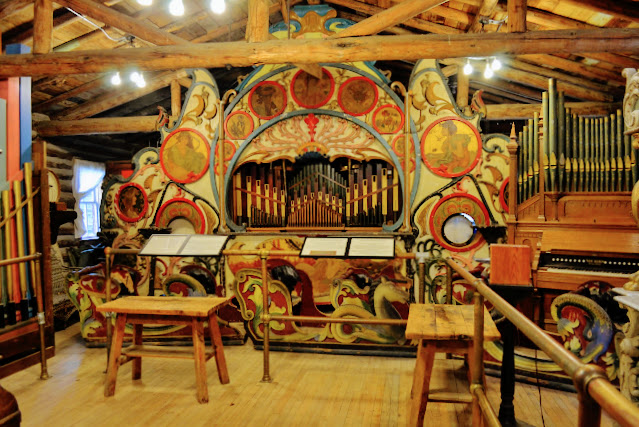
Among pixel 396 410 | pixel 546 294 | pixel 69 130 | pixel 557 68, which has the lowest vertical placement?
pixel 396 410

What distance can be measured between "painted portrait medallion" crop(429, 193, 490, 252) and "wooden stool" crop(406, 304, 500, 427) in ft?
8.49

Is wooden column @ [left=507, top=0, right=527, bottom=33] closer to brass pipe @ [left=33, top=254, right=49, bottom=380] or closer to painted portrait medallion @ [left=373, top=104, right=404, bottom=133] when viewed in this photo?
painted portrait medallion @ [left=373, top=104, right=404, bottom=133]

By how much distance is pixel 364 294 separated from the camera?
14.1 ft

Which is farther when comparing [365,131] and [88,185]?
[88,185]

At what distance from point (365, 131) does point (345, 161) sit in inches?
21.1

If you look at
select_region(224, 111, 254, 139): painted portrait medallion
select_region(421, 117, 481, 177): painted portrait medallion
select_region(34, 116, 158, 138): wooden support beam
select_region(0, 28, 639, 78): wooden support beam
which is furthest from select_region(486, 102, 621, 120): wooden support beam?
select_region(34, 116, 158, 138): wooden support beam

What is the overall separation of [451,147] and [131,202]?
4.17 metres

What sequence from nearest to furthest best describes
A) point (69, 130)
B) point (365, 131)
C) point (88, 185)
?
point (365, 131) → point (69, 130) → point (88, 185)

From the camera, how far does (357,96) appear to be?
17.7ft

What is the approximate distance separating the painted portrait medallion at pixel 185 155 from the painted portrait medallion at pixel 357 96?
1.85 m

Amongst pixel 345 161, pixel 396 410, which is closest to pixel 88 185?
pixel 345 161

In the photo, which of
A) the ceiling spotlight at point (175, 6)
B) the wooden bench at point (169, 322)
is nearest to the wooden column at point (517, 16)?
the ceiling spotlight at point (175, 6)

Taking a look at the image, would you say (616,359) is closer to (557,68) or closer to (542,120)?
(542,120)

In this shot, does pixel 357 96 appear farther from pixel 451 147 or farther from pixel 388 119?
pixel 451 147
